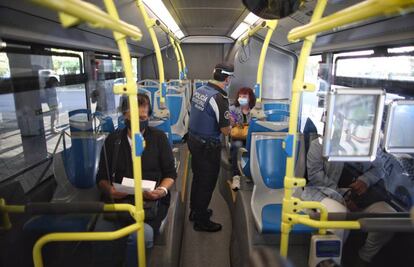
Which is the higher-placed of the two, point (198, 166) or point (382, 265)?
point (198, 166)

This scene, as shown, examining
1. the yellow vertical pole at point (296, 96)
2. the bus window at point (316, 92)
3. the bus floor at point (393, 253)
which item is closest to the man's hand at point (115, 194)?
the yellow vertical pole at point (296, 96)

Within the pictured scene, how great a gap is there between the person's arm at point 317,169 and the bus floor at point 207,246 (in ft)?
4.23

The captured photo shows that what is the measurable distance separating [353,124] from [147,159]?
5.38ft

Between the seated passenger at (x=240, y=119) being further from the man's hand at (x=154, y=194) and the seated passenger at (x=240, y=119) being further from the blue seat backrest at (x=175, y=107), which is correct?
the man's hand at (x=154, y=194)

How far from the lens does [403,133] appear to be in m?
1.61

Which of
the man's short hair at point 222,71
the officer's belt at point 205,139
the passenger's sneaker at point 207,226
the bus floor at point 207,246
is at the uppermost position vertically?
the man's short hair at point 222,71

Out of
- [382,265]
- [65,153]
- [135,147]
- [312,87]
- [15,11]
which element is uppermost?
[15,11]

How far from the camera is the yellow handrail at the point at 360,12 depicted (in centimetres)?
104

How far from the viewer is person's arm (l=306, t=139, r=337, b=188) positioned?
294 cm

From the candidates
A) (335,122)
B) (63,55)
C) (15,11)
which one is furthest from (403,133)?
(63,55)

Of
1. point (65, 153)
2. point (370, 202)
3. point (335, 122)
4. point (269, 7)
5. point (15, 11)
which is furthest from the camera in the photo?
point (65, 153)

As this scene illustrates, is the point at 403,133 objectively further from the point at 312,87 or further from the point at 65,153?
the point at 65,153

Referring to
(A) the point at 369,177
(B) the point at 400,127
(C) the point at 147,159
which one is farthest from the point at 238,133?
(B) the point at 400,127

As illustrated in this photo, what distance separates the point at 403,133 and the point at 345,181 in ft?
6.84
